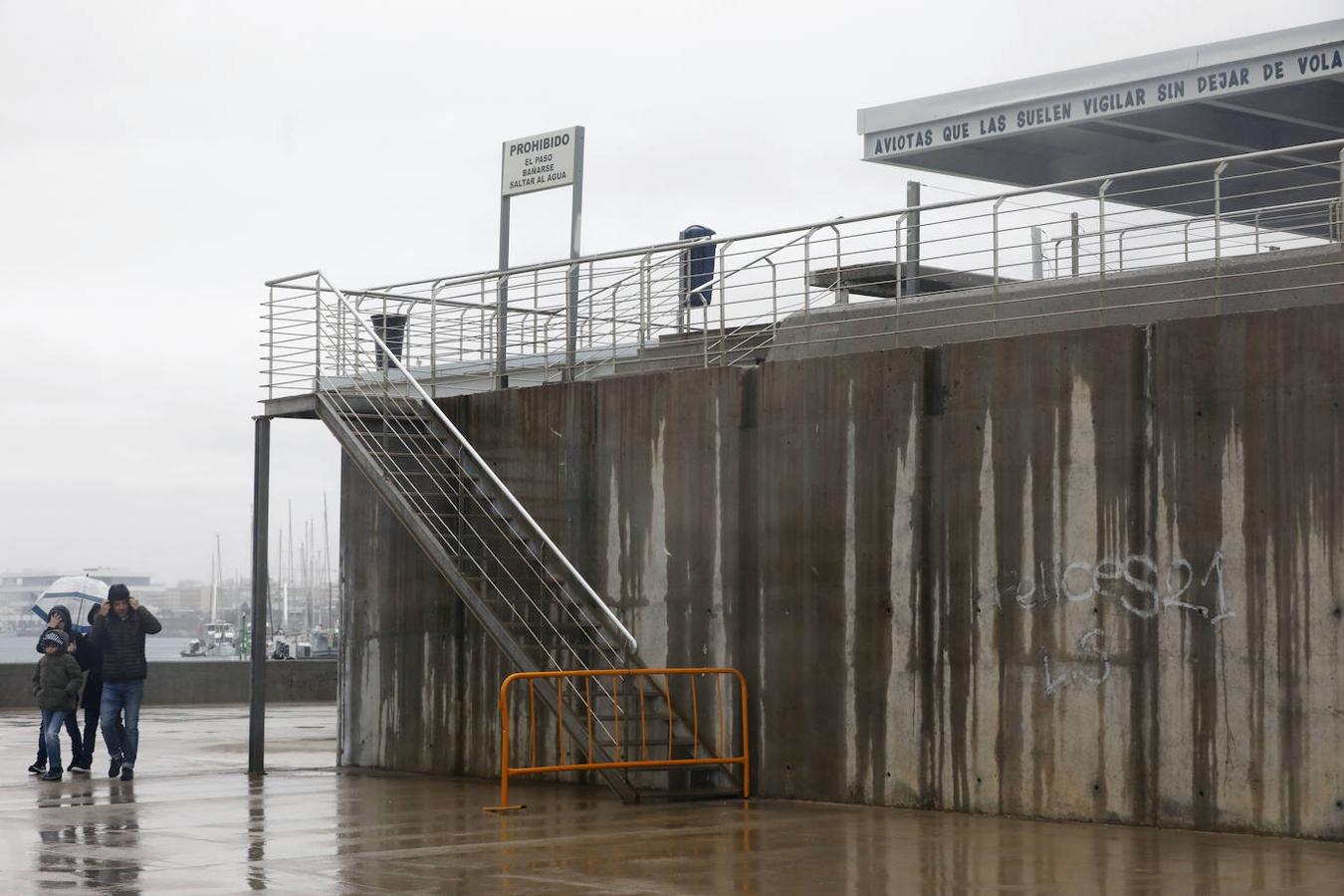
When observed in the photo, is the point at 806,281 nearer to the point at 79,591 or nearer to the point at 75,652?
the point at 75,652

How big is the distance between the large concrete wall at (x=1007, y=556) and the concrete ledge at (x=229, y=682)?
18.4 metres

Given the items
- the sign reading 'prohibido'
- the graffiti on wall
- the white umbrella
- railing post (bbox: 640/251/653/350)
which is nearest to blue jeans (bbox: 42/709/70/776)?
railing post (bbox: 640/251/653/350)

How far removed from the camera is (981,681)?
1406cm

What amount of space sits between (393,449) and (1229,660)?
29.7 ft

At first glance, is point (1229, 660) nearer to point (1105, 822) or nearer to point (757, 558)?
point (1105, 822)

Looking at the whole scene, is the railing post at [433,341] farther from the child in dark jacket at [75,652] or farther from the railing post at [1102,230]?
the railing post at [1102,230]

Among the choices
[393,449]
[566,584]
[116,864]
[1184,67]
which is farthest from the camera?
[1184,67]

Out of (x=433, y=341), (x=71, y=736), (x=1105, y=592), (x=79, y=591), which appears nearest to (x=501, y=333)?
(x=433, y=341)

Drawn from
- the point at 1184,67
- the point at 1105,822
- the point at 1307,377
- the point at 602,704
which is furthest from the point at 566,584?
the point at 1184,67

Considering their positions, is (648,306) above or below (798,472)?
above

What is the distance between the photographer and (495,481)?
1712 cm

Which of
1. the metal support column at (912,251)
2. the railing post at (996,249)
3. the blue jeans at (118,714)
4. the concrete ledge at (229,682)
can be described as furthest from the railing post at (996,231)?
the concrete ledge at (229,682)

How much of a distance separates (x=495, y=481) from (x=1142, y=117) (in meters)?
10.3

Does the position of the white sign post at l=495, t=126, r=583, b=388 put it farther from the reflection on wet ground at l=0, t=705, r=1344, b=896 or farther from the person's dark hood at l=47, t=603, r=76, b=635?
the reflection on wet ground at l=0, t=705, r=1344, b=896
